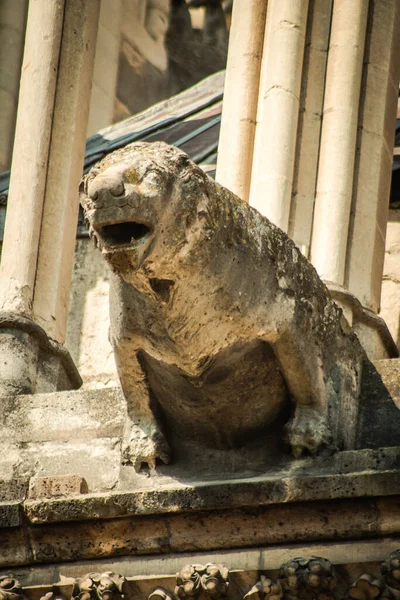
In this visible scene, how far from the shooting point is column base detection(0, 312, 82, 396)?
803cm

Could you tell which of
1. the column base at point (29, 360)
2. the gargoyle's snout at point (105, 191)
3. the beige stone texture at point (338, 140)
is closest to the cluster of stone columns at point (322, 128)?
the beige stone texture at point (338, 140)

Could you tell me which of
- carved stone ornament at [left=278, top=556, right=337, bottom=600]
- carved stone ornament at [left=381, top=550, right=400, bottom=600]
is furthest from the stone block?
carved stone ornament at [left=381, top=550, right=400, bottom=600]

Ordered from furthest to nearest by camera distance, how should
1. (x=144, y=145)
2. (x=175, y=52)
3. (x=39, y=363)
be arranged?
(x=175, y=52) → (x=39, y=363) → (x=144, y=145)

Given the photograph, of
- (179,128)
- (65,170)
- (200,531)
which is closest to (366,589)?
(200,531)

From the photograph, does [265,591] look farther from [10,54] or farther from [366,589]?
[10,54]

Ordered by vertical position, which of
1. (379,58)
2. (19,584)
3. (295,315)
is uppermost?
(379,58)

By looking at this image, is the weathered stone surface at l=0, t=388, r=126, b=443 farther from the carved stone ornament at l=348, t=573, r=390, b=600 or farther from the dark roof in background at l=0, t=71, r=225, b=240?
the dark roof in background at l=0, t=71, r=225, b=240

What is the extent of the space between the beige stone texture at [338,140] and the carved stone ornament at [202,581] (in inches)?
75.9

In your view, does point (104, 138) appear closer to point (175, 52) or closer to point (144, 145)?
point (175, 52)

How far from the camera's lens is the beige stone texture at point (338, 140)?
27.3 ft

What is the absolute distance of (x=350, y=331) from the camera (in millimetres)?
7223

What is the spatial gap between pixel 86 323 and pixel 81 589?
415 centimetres

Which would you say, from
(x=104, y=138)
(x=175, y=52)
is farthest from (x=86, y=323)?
(x=175, y=52)

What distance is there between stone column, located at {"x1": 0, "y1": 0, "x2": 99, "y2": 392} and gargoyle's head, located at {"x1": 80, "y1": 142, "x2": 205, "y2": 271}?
1.84m
